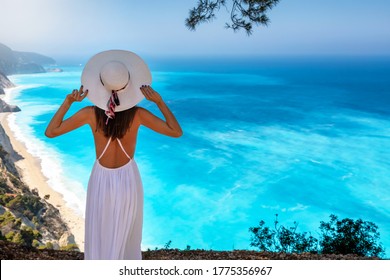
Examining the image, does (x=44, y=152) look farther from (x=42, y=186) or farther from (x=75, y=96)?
(x=75, y=96)

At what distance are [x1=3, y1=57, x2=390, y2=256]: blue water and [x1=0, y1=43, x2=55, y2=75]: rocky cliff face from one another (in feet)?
3.33

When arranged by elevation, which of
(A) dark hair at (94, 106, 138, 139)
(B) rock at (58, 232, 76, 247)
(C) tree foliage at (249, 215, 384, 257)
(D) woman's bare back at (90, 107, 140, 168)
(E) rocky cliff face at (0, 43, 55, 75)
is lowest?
(B) rock at (58, 232, 76, 247)

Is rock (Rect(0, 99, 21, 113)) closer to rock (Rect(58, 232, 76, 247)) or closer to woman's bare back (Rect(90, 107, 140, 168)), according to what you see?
rock (Rect(58, 232, 76, 247))

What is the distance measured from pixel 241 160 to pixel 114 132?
21.2 meters

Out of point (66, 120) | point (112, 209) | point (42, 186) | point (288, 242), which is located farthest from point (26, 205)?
point (66, 120)

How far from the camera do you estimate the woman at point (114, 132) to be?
1.53 meters

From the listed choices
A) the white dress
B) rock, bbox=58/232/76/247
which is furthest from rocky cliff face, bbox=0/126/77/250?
the white dress

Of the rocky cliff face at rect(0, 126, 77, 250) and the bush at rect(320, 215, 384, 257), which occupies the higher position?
the bush at rect(320, 215, 384, 257)

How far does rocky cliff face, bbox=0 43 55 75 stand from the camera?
111 ft

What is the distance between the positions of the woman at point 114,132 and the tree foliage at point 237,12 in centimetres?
226

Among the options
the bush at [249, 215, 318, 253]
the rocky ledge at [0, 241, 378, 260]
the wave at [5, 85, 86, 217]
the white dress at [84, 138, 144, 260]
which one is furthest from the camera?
the wave at [5, 85, 86, 217]

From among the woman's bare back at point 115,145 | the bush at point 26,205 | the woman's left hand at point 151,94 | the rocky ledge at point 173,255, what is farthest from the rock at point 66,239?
the woman's left hand at point 151,94

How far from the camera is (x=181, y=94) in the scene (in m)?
40.8
